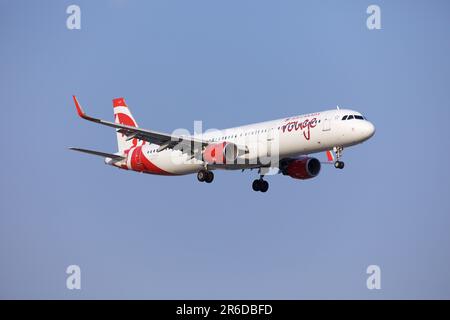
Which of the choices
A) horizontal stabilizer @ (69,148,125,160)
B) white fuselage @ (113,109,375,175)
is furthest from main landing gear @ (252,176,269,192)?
horizontal stabilizer @ (69,148,125,160)

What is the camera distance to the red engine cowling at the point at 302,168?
72.3 meters

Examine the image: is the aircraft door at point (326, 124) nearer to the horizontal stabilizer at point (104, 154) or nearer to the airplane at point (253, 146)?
the airplane at point (253, 146)

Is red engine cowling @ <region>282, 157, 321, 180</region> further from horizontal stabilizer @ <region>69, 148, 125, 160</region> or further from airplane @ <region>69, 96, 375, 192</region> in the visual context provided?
horizontal stabilizer @ <region>69, 148, 125, 160</region>

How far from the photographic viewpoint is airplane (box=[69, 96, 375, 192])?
64875 mm

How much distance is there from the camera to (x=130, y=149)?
78.2 m

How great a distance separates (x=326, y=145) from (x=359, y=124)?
2.62 m

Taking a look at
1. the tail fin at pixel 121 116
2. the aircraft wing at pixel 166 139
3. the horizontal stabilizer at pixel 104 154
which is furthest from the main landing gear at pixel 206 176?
the tail fin at pixel 121 116

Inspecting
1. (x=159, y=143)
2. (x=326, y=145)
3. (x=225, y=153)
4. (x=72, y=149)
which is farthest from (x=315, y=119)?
(x=72, y=149)

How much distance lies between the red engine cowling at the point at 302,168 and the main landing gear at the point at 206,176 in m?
6.09

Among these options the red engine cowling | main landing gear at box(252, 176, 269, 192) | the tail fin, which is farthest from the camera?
the tail fin

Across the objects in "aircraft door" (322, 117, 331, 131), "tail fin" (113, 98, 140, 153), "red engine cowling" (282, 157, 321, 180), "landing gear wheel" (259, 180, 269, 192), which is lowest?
"landing gear wheel" (259, 180, 269, 192)

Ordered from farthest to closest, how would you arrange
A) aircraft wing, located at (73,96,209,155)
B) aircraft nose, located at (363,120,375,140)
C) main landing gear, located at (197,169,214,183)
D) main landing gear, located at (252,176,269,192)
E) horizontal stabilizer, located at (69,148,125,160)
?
main landing gear, located at (252,176,269,192) < horizontal stabilizer, located at (69,148,125,160) < main landing gear, located at (197,169,214,183) < aircraft wing, located at (73,96,209,155) < aircraft nose, located at (363,120,375,140)

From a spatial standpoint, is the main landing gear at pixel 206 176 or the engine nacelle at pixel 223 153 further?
the main landing gear at pixel 206 176

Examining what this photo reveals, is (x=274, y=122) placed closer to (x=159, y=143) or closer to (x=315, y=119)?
(x=315, y=119)
